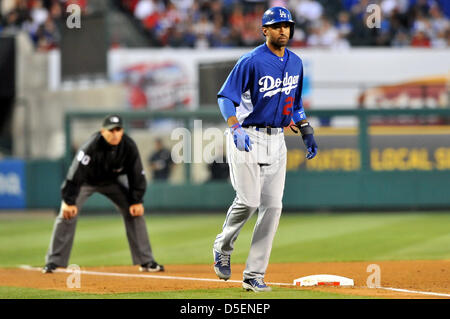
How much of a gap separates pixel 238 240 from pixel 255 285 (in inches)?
255

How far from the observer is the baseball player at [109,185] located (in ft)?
30.8

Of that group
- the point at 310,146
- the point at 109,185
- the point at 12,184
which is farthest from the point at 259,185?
the point at 12,184

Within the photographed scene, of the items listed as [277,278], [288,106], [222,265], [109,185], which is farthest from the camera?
[109,185]

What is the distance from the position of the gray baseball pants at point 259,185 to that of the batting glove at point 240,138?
0.48ft

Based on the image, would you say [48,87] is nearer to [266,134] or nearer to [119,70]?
[119,70]

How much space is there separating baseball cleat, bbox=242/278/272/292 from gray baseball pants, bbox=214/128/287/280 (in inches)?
1.4

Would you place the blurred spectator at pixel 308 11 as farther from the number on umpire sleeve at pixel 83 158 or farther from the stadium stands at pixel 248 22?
the number on umpire sleeve at pixel 83 158

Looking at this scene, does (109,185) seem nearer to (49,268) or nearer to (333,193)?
(49,268)

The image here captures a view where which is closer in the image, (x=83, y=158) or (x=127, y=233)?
(x=83, y=158)

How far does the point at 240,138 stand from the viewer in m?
6.96

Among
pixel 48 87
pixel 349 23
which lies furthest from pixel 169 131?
pixel 349 23

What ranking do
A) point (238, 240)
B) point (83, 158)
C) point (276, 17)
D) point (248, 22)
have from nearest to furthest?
1. point (276, 17)
2. point (83, 158)
3. point (238, 240)
4. point (248, 22)

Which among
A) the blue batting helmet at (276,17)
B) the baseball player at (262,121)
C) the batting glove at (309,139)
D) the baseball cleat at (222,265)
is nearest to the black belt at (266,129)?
the baseball player at (262,121)

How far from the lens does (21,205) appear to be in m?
20.3
